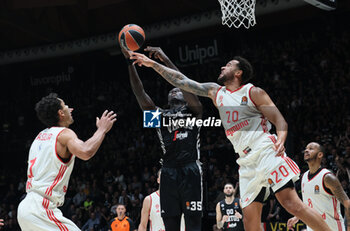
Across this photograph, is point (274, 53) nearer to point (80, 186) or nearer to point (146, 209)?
point (80, 186)

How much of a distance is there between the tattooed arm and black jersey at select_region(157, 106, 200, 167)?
6.48 ft

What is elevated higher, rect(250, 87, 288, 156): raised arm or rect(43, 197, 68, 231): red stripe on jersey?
rect(250, 87, 288, 156): raised arm

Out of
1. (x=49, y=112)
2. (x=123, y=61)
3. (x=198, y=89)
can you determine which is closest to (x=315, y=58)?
(x=123, y=61)

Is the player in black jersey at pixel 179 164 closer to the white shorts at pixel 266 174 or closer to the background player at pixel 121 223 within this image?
the white shorts at pixel 266 174

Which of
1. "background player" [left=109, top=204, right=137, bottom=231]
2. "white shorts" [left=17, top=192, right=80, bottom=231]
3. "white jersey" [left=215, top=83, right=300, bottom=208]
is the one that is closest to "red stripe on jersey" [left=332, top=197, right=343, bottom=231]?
"white jersey" [left=215, top=83, right=300, bottom=208]

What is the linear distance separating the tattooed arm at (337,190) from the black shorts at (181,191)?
200 cm

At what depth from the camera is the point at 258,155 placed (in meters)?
4.76

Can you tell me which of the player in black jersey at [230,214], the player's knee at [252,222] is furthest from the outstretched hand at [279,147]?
the player in black jersey at [230,214]

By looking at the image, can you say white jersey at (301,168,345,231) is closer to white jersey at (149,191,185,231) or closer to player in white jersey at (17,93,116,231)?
white jersey at (149,191,185,231)

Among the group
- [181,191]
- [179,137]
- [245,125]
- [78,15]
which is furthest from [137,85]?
[78,15]

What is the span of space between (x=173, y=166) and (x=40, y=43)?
51.8 feet

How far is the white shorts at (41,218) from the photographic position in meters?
4.02

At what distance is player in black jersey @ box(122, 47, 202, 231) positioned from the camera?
520 centimetres

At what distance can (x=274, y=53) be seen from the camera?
52.8 ft
